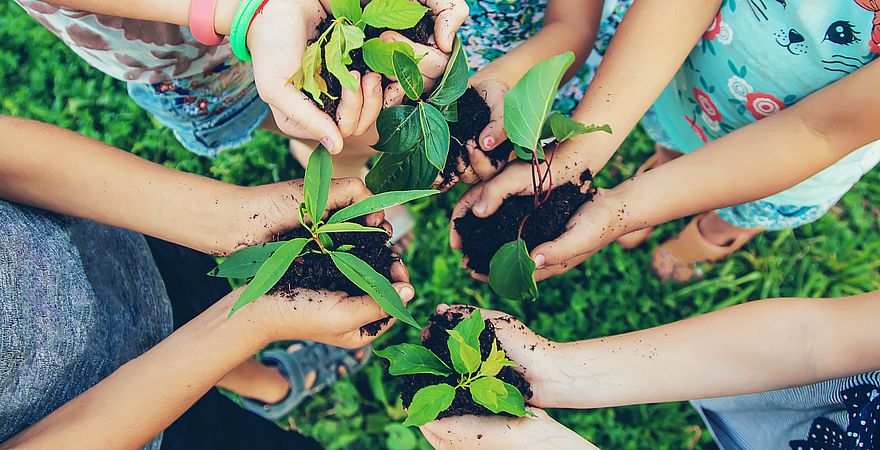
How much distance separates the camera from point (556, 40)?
151 centimetres

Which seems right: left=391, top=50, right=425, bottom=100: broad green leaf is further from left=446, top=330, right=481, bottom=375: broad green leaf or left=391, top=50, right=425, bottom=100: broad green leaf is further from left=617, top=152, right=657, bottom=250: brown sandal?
left=617, top=152, right=657, bottom=250: brown sandal

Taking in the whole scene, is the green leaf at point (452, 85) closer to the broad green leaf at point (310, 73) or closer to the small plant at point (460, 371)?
the broad green leaf at point (310, 73)

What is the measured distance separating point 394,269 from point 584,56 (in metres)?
0.80

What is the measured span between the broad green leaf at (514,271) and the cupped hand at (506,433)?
0.25 meters

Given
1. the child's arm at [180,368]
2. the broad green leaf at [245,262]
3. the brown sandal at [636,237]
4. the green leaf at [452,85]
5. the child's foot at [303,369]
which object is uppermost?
the green leaf at [452,85]

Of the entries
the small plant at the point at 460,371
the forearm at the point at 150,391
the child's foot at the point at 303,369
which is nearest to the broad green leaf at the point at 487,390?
the small plant at the point at 460,371

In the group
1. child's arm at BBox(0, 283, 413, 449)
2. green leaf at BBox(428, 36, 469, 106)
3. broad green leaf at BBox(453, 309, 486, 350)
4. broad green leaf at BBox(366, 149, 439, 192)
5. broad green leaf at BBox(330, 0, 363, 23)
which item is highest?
broad green leaf at BBox(330, 0, 363, 23)

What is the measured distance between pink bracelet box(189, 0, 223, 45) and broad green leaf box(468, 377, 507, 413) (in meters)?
0.86

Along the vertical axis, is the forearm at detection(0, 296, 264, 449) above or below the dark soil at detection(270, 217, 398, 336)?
below

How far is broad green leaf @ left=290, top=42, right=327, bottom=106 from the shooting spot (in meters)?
0.99

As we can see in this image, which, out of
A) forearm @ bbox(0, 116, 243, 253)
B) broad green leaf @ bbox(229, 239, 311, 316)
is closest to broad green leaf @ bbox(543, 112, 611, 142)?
broad green leaf @ bbox(229, 239, 311, 316)

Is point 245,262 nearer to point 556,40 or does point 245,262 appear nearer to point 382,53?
point 382,53

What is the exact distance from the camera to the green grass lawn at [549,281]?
2.12m

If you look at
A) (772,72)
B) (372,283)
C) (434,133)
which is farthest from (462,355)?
(772,72)
